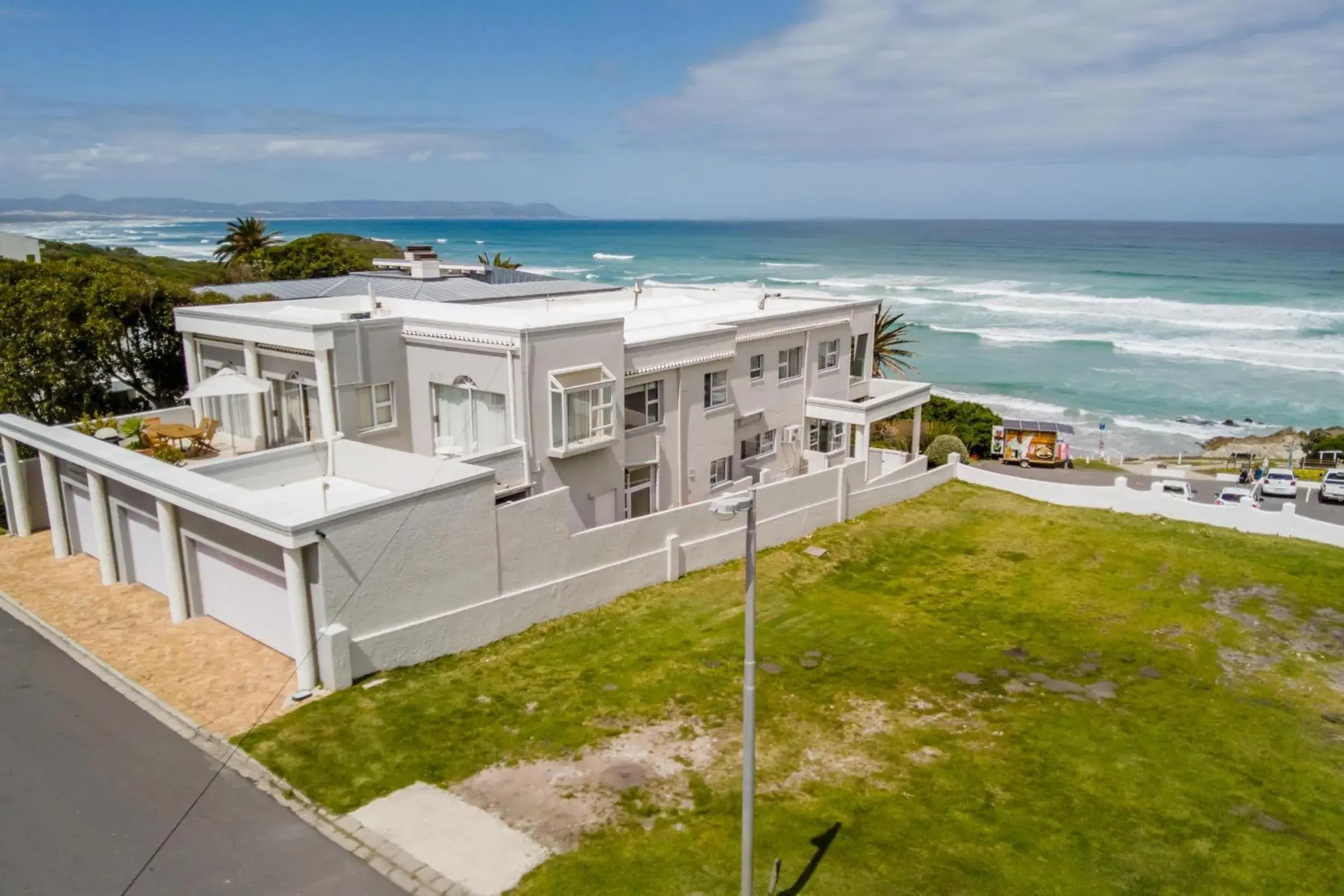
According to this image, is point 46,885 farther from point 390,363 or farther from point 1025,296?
point 1025,296

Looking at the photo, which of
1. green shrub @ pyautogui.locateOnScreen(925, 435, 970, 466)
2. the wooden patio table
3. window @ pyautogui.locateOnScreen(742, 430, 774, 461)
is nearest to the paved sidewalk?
the wooden patio table

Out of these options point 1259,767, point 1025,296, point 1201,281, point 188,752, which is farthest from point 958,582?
point 1201,281

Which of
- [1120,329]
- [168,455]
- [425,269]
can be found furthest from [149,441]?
[1120,329]

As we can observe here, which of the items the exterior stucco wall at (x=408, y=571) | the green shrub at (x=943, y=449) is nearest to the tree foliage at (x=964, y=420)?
the green shrub at (x=943, y=449)

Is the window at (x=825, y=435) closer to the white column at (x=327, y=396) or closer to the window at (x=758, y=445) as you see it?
the window at (x=758, y=445)

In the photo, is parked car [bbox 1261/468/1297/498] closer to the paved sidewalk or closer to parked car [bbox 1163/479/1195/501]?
parked car [bbox 1163/479/1195/501]
